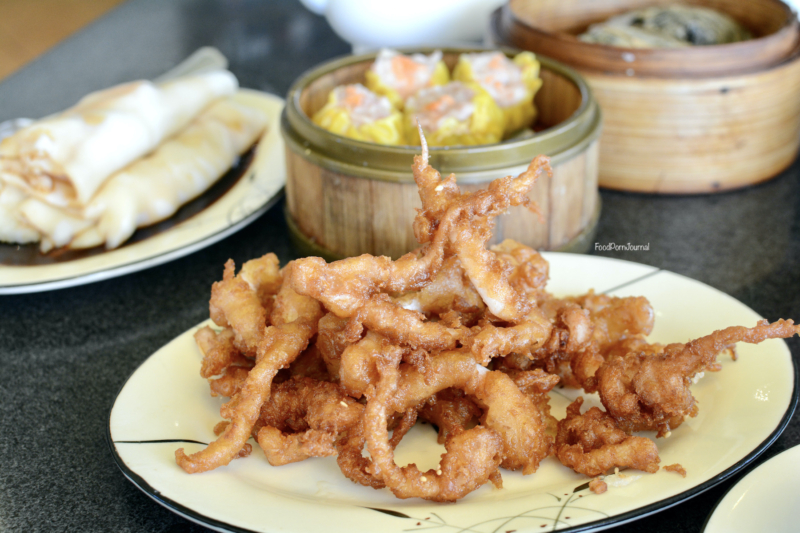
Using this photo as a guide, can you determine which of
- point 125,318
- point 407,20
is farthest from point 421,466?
point 407,20

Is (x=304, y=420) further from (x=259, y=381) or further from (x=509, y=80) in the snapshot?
(x=509, y=80)

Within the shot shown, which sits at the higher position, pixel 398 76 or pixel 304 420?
pixel 398 76

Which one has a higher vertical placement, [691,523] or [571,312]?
[571,312]

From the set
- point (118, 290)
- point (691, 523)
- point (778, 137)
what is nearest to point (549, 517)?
point (691, 523)

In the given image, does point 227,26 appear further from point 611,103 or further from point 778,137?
point 778,137

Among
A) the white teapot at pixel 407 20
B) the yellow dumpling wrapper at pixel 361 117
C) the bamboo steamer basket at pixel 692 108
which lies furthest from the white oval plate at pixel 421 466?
the white teapot at pixel 407 20

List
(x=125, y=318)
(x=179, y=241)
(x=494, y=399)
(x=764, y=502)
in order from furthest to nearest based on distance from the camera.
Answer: (x=179, y=241) → (x=125, y=318) → (x=494, y=399) → (x=764, y=502)

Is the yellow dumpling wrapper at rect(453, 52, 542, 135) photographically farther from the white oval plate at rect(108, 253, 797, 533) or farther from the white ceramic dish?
the white ceramic dish
